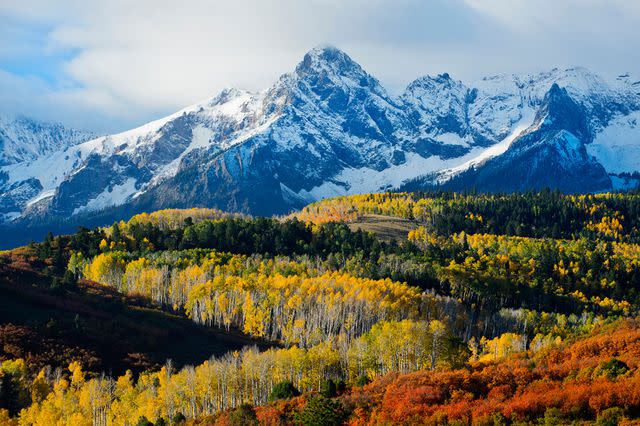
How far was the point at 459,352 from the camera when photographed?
309ft

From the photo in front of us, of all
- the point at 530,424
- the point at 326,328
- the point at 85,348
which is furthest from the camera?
the point at 326,328

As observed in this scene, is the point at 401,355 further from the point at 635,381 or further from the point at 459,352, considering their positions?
Result: the point at 635,381

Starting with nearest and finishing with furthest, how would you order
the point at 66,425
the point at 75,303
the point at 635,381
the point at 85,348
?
the point at 635,381
the point at 66,425
the point at 85,348
the point at 75,303

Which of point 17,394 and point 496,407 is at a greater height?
point 496,407

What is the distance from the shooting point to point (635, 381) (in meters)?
51.8

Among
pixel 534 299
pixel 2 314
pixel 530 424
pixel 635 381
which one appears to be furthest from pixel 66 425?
pixel 534 299

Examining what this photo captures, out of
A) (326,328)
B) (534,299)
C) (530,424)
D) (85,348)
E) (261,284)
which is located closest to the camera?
(530,424)

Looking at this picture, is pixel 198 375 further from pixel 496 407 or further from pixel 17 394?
pixel 496 407

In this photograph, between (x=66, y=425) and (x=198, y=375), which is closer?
(x=66, y=425)

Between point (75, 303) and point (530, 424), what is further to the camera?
point (75, 303)

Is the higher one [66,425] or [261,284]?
[261,284]

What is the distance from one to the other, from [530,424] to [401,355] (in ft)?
185

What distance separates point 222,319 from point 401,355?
62206 mm

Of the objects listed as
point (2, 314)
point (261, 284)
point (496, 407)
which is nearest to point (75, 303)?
point (2, 314)
